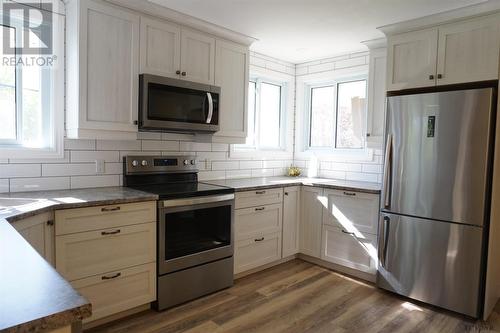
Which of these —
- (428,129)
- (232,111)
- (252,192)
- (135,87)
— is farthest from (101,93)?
(428,129)

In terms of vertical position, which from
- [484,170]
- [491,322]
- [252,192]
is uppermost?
[484,170]

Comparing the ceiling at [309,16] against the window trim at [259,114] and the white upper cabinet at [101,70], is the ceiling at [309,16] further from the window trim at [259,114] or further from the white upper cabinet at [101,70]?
the window trim at [259,114]

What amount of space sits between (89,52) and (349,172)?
2.86m

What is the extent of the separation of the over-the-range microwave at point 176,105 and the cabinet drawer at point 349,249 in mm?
1591

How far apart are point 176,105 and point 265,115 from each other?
1694 mm

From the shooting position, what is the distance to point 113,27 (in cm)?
251

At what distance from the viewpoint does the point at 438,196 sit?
263 cm

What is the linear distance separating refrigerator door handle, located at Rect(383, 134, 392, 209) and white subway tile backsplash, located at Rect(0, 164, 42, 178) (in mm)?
2718

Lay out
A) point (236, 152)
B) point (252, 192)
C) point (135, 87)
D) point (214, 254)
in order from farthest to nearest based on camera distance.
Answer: point (236, 152), point (252, 192), point (214, 254), point (135, 87)

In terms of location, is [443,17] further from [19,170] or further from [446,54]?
[19,170]

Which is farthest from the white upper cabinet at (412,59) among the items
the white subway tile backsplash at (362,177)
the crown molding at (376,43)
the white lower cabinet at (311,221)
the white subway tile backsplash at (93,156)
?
the white subway tile backsplash at (93,156)

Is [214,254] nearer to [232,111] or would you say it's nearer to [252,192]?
[252,192]

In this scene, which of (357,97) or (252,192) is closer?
(252,192)

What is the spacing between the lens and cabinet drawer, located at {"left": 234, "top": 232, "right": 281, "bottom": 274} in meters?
3.17
